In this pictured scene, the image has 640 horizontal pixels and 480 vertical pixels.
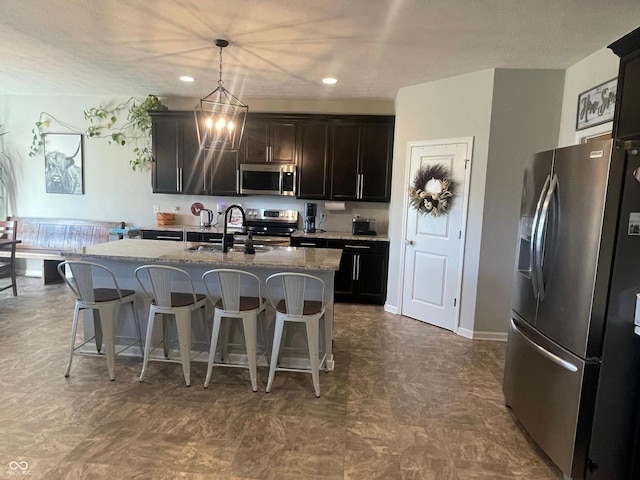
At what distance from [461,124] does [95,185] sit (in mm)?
4950

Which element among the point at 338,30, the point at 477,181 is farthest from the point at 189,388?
the point at 477,181

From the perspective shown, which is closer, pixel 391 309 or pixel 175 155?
pixel 391 309

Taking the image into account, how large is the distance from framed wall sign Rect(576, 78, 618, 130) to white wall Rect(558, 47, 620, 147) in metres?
0.04

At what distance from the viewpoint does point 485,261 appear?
3.96 m

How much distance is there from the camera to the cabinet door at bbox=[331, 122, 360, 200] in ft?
16.7

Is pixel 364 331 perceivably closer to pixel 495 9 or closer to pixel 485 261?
pixel 485 261

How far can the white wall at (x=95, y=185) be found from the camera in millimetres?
5547

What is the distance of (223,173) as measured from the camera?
5.32 m

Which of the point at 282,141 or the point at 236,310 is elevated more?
the point at 282,141

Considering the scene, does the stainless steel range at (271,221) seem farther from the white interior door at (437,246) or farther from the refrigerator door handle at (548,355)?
the refrigerator door handle at (548,355)

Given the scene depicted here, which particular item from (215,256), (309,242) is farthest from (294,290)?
(309,242)

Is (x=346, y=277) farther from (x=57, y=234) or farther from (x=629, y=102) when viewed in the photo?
(x=57, y=234)

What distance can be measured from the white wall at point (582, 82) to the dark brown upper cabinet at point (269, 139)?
300 cm

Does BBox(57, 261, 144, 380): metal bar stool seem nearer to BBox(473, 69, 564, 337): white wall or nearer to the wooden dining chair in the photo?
the wooden dining chair
